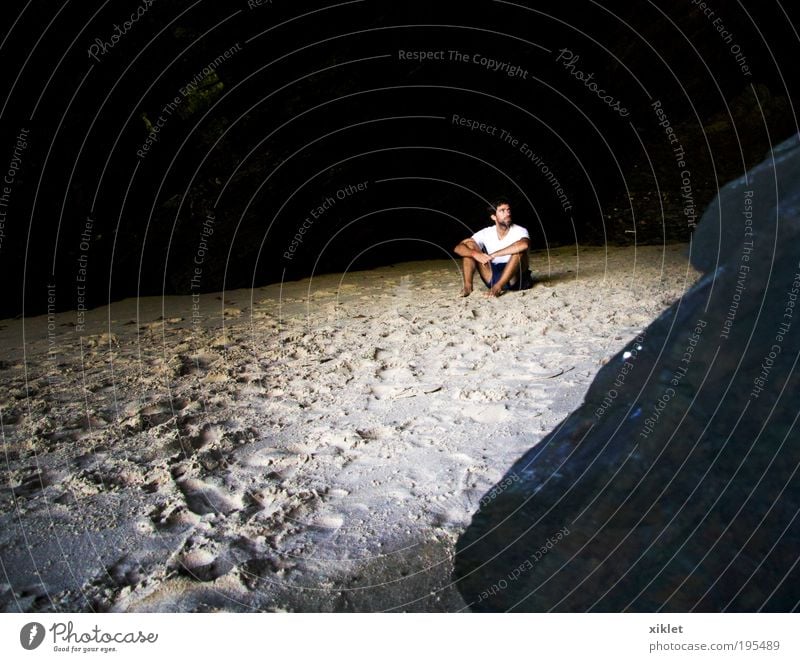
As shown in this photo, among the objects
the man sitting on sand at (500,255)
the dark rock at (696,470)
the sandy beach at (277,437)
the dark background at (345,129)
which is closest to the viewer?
the dark rock at (696,470)

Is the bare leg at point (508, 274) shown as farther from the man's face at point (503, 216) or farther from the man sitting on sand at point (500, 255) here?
the man's face at point (503, 216)

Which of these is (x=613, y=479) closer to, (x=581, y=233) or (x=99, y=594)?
(x=99, y=594)

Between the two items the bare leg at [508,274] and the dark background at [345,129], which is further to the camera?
the dark background at [345,129]

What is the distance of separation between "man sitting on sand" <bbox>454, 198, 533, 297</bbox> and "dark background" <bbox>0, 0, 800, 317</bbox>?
2.24 meters

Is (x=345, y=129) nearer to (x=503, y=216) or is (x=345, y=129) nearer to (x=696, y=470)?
(x=503, y=216)

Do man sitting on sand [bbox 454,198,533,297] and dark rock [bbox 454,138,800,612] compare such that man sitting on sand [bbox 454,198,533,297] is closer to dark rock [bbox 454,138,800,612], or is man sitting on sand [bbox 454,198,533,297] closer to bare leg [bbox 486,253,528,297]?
bare leg [bbox 486,253,528,297]

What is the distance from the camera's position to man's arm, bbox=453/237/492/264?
218 inches

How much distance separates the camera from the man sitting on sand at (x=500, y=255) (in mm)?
5480

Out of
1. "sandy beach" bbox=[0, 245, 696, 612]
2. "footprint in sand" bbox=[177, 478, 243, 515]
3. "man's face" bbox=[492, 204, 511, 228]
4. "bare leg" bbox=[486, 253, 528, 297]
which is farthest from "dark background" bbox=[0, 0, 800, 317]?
"footprint in sand" bbox=[177, 478, 243, 515]

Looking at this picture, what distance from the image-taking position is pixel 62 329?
518 cm

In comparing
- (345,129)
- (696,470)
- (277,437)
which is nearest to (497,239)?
(345,129)

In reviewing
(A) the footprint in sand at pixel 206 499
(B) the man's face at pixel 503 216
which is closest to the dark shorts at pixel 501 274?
(B) the man's face at pixel 503 216

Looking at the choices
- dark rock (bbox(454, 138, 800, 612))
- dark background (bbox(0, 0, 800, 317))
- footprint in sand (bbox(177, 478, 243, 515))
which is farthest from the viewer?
dark background (bbox(0, 0, 800, 317))
